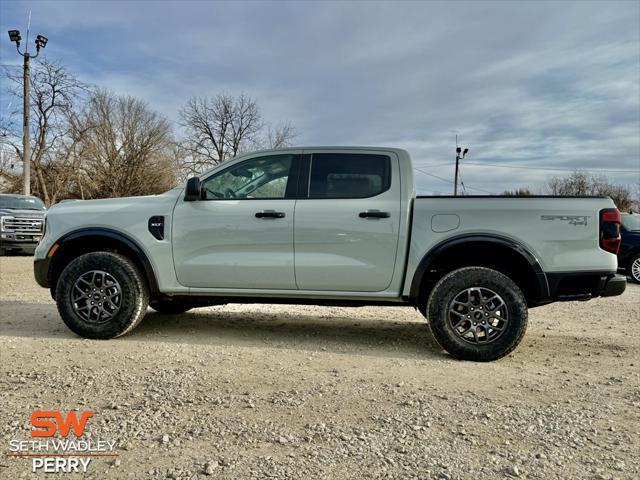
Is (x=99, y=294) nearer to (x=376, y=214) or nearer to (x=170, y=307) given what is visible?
(x=170, y=307)

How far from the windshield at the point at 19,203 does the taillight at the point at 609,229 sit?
15.7 meters

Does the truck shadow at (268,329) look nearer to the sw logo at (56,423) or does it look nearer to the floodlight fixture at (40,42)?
the sw logo at (56,423)

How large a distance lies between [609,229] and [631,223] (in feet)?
29.0

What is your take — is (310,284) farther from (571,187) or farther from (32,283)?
(571,187)

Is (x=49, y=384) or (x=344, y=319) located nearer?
(x=49, y=384)

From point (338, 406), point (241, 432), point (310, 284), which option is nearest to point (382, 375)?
point (338, 406)

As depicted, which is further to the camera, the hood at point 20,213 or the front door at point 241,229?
the hood at point 20,213

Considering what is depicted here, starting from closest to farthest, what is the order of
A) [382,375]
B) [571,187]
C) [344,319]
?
[382,375] → [344,319] → [571,187]

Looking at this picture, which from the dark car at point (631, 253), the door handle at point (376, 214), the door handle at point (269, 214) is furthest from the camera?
the dark car at point (631, 253)

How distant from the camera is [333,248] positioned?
4680mm

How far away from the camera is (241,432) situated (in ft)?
9.36


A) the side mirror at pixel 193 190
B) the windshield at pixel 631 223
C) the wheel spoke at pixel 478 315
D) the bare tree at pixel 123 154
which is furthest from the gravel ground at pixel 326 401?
the bare tree at pixel 123 154

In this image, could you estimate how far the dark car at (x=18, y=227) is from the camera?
14.0m

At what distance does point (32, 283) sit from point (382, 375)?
778cm
